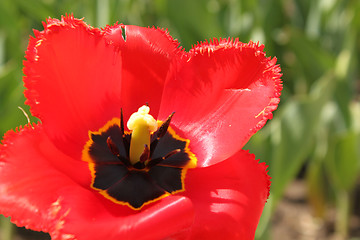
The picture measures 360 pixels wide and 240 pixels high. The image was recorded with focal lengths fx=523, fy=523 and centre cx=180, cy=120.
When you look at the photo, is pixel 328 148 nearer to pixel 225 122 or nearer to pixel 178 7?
pixel 178 7

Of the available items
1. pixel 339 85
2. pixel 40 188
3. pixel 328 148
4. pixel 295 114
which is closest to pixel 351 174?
pixel 328 148

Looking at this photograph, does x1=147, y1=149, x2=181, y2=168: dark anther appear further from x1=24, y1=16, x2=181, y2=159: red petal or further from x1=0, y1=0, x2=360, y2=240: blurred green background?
x1=0, y1=0, x2=360, y2=240: blurred green background

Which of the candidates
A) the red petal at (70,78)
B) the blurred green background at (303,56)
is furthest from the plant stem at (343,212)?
the red petal at (70,78)

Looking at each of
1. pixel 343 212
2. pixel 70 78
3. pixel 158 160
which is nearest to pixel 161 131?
pixel 158 160

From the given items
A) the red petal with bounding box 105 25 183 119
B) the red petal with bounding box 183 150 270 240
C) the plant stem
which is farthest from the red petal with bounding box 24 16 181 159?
the plant stem

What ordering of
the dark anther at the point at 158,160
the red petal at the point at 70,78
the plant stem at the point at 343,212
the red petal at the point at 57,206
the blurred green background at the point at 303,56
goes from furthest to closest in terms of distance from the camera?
the plant stem at the point at 343,212 < the blurred green background at the point at 303,56 < the dark anther at the point at 158,160 < the red petal at the point at 70,78 < the red petal at the point at 57,206

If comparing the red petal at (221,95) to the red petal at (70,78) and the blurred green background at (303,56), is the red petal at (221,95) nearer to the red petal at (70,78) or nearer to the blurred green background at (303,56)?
the red petal at (70,78)
